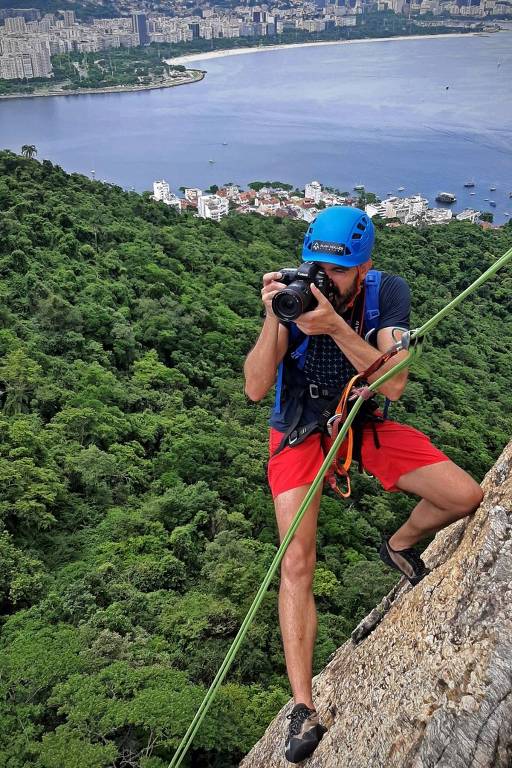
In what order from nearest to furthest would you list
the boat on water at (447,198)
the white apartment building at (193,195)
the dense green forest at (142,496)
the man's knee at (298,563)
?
the man's knee at (298,563) < the dense green forest at (142,496) < the white apartment building at (193,195) < the boat on water at (447,198)

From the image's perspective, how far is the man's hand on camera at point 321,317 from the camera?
1.74 metres

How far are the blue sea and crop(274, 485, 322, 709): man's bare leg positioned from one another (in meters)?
37.4

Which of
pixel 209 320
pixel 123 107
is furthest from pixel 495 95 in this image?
pixel 209 320

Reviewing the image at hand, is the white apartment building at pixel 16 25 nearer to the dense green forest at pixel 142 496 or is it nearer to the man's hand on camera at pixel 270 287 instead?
the dense green forest at pixel 142 496

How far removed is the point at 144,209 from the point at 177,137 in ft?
102

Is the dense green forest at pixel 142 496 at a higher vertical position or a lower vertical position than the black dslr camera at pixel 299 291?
lower

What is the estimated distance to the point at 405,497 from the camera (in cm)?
1015

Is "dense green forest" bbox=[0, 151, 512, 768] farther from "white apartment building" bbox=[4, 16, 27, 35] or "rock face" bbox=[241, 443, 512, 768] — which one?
"white apartment building" bbox=[4, 16, 27, 35]

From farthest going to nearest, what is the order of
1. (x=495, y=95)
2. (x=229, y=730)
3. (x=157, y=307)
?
(x=495, y=95) < (x=157, y=307) < (x=229, y=730)

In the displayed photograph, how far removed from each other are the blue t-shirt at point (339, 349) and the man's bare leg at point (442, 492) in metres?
0.37

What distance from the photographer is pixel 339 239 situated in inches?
73.3

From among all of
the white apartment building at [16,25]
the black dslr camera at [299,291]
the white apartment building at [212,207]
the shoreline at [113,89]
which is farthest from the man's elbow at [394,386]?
the white apartment building at [16,25]

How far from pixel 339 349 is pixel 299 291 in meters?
0.36

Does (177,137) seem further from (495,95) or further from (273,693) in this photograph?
(273,693)
